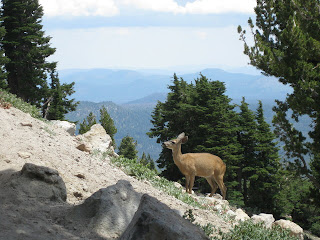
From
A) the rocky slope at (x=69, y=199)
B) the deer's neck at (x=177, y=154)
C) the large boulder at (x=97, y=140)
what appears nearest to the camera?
the rocky slope at (x=69, y=199)

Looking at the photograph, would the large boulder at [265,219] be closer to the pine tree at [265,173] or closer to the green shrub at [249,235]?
the green shrub at [249,235]

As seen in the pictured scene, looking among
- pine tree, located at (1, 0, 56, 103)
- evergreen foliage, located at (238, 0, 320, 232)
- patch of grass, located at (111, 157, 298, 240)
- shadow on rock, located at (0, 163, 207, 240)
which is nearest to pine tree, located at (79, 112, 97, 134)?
pine tree, located at (1, 0, 56, 103)

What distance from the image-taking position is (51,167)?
10.8 m

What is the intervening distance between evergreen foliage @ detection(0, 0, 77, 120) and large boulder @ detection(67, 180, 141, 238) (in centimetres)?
3259

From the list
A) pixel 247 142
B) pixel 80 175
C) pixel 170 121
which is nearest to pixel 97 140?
pixel 80 175

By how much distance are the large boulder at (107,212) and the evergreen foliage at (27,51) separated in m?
32.6

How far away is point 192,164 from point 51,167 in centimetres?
777

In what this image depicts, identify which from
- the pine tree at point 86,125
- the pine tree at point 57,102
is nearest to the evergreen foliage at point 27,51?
the pine tree at point 57,102

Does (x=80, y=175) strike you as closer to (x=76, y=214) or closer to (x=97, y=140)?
(x=76, y=214)

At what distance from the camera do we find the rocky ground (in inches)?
257

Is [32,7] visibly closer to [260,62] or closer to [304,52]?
[260,62]

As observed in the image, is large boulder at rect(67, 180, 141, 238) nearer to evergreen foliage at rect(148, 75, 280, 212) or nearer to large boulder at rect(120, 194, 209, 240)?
large boulder at rect(120, 194, 209, 240)

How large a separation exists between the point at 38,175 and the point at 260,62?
11.5m

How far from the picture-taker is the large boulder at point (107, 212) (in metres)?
6.82
